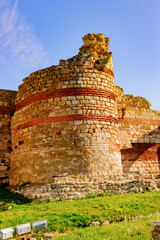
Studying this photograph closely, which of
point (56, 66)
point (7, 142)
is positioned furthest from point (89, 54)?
point (7, 142)

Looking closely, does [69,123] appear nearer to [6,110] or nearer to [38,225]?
[6,110]

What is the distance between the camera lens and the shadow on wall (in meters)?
11.5

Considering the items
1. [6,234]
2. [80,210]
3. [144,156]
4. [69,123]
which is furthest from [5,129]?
[144,156]

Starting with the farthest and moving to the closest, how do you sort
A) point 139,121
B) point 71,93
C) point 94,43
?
point 139,121
point 94,43
point 71,93

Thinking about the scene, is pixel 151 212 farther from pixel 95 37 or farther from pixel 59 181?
pixel 95 37

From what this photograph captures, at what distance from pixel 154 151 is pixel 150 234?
9.08 meters

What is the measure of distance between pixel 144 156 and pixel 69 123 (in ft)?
18.6

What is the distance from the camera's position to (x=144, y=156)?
11992mm

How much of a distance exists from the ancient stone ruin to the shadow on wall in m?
→ 2.41

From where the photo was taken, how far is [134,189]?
24.3 feet

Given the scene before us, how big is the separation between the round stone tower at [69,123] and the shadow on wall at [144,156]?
3.03 metres

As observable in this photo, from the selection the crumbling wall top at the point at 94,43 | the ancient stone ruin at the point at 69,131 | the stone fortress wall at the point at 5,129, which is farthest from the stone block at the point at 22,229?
the crumbling wall top at the point at 94,43

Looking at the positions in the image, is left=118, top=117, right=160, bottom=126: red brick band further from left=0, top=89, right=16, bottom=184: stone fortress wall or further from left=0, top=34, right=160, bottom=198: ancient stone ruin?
left=0, top=89, right=16, bottom=184: stone fortress wall

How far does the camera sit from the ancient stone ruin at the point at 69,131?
774cm
